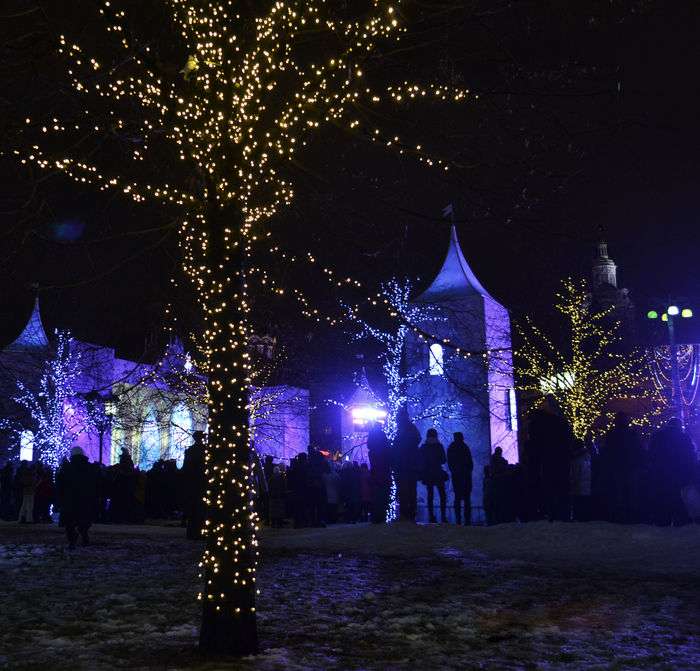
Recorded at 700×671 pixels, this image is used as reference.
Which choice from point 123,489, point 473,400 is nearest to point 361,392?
point 473,400

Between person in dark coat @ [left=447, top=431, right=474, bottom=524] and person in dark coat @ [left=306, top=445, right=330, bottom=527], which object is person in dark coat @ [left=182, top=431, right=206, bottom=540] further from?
person in dark coat @ [left=447, top=431, right=474, bottom=524]

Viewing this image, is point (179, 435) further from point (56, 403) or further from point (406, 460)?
point (406, 460)

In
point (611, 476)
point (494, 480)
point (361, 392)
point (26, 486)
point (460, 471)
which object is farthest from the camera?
point (361, 392)

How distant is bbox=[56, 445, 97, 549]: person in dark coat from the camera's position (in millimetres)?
14641

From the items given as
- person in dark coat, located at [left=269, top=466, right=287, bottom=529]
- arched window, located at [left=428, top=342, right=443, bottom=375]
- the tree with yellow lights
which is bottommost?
person in dark coat, located at [left=269, top=466, right=287, bottom=529]

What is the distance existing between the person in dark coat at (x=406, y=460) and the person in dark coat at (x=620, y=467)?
3605 mm

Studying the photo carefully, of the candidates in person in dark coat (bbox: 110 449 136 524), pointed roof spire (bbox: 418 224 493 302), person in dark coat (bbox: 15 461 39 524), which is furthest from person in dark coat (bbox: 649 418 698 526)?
pointed roof spire (bbox: 418 224 493 302)

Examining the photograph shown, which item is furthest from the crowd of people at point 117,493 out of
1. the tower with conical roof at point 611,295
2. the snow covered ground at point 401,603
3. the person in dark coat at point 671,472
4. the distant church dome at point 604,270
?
the distant church dome at point 604,270

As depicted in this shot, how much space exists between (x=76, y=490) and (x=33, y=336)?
29.7 m

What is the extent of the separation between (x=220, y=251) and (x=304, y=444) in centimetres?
4223

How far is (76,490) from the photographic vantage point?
47.9 ft

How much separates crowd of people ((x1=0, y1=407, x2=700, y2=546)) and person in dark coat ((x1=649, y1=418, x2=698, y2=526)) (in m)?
0.02

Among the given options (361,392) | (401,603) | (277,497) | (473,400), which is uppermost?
(361,392)

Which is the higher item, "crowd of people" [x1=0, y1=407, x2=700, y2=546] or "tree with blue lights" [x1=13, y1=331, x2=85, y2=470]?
"tree with blue lights" [x1=13, y1=331, x2=85, y2=470]
